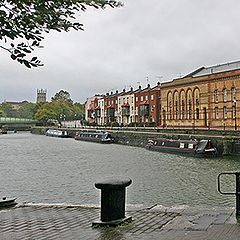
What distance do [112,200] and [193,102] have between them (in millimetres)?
58064

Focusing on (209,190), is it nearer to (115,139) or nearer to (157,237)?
(157,237)

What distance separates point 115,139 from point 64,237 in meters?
60.3

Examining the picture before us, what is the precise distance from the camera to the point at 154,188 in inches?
756

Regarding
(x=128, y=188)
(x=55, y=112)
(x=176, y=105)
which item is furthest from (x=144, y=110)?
(x=128, y=188)

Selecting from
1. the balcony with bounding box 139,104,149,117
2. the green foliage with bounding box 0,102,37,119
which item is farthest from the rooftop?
the green foliage with bounding box 0,102,37,119

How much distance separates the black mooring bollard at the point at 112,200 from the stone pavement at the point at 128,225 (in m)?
0.20

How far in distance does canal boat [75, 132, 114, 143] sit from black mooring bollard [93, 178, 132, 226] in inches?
2282

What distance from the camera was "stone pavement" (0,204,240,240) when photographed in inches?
264

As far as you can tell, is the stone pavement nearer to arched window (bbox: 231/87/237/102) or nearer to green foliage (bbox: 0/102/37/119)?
arched window (bbox: 231/87/237/102)

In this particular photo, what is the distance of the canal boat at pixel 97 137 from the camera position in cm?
6631

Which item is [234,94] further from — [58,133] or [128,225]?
[128,225]

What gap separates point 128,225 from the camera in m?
7.45

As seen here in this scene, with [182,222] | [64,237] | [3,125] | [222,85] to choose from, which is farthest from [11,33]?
[3,125]

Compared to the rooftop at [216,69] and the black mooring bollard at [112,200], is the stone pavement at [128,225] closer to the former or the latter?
the black mooring bollard at [112,200]
